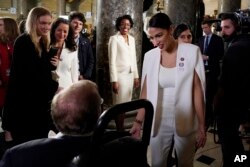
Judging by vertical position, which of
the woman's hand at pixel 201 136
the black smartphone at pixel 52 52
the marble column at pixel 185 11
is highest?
the marble column at pixel 185 11

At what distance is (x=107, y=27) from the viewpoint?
4473mm

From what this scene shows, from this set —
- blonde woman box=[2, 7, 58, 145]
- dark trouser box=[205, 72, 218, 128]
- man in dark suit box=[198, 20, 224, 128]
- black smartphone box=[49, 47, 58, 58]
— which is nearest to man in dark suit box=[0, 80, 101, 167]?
blonde woman box=[2, 7, 58, 145]

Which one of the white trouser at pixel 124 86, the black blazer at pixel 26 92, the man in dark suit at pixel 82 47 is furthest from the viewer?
the white trouser at pixel 124 86

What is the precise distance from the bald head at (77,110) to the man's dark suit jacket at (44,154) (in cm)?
7

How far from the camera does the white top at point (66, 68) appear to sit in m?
3.29

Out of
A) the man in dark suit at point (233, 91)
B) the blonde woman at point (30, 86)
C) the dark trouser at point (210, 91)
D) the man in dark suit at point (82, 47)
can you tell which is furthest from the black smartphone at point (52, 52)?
the dark trouser at point (210, 91)

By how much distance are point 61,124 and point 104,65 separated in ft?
10.9

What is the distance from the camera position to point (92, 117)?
1254mm

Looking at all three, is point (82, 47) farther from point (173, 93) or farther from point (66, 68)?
point (173, 93)

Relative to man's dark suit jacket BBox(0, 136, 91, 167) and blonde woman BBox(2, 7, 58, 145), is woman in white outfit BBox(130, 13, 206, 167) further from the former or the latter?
man's dark suit jacket BBox(0, 136, 91, 167)

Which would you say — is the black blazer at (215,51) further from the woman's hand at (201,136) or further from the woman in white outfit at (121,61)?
the woman's hand at (201,136)

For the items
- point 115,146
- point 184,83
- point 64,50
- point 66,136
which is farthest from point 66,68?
point 115,146

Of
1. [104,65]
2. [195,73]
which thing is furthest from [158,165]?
[104,65]

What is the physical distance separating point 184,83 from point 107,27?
243cm
